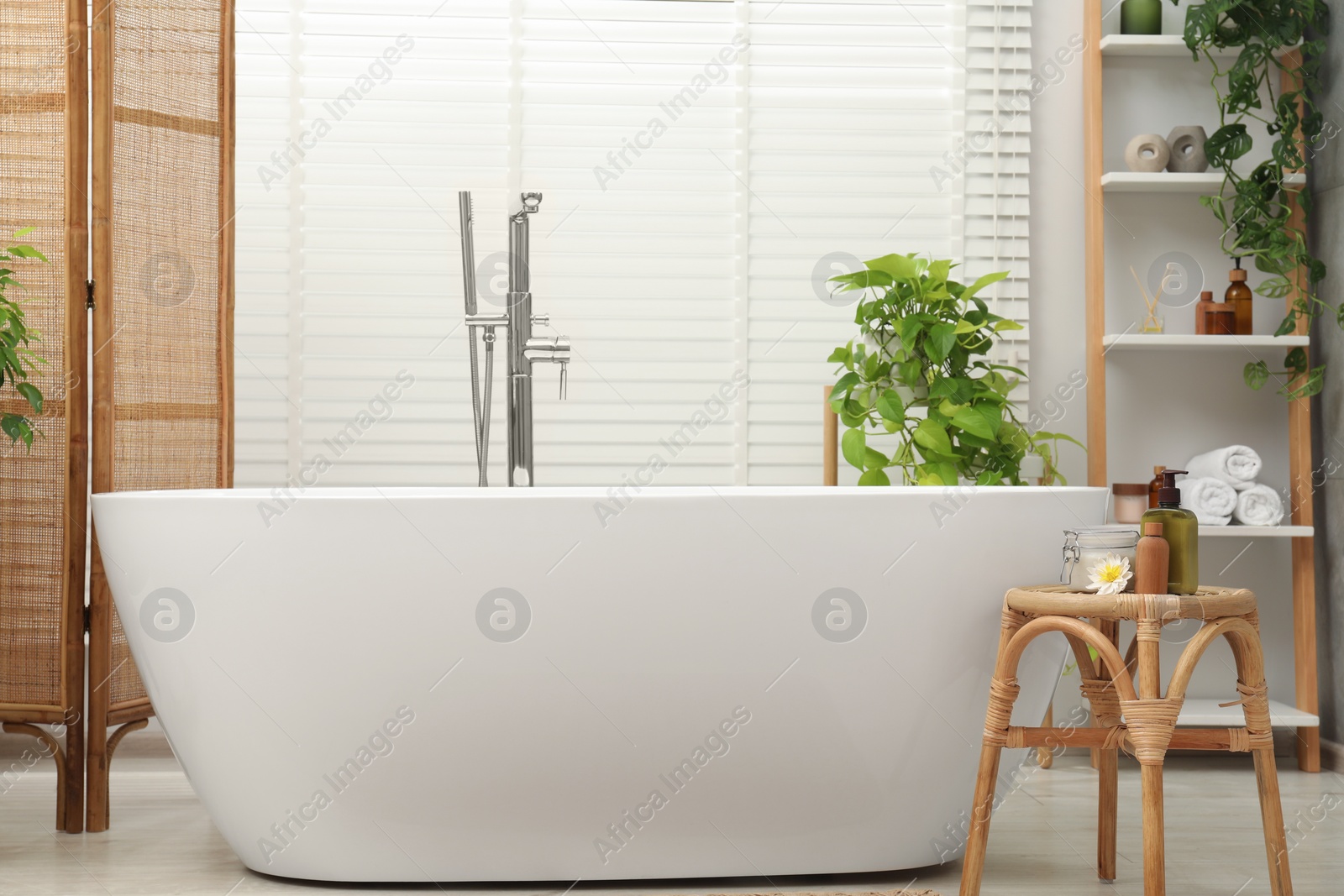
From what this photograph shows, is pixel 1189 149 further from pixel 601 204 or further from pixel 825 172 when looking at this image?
pixel 601 204

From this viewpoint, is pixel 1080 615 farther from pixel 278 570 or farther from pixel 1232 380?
pixel 1232 380

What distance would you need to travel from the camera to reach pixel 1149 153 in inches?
103

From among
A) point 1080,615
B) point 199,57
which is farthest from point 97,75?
point 1080,615

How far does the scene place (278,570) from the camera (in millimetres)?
Answer: 1571

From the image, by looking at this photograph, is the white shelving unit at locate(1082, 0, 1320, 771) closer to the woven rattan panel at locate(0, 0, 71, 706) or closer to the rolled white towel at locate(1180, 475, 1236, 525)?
the rolled white towel at locate(1180, 475, 1236, 525)

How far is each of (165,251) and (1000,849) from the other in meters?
1.97

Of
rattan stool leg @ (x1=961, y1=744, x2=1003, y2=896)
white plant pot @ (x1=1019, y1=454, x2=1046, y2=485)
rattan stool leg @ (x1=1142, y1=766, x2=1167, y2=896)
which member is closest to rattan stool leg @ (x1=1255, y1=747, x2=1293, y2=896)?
rattan stool leg @ (x1=1142, y1=766, x2=1167, y2=896)

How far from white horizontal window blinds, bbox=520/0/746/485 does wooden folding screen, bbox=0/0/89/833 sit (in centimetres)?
101

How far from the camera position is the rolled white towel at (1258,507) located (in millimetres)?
2480

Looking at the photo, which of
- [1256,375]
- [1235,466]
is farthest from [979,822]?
[1256,375]

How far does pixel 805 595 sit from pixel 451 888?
2.37 feet

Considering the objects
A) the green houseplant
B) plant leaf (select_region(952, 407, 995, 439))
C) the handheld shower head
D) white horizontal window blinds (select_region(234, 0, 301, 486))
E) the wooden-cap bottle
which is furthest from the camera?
white horizontal window blinds (select_region(234, 0, 301, 486))

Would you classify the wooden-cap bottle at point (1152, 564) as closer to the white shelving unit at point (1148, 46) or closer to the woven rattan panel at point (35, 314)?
the white shelving unit at point (1148, 46)

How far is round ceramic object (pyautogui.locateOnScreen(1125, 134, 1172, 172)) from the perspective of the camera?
102 inches
